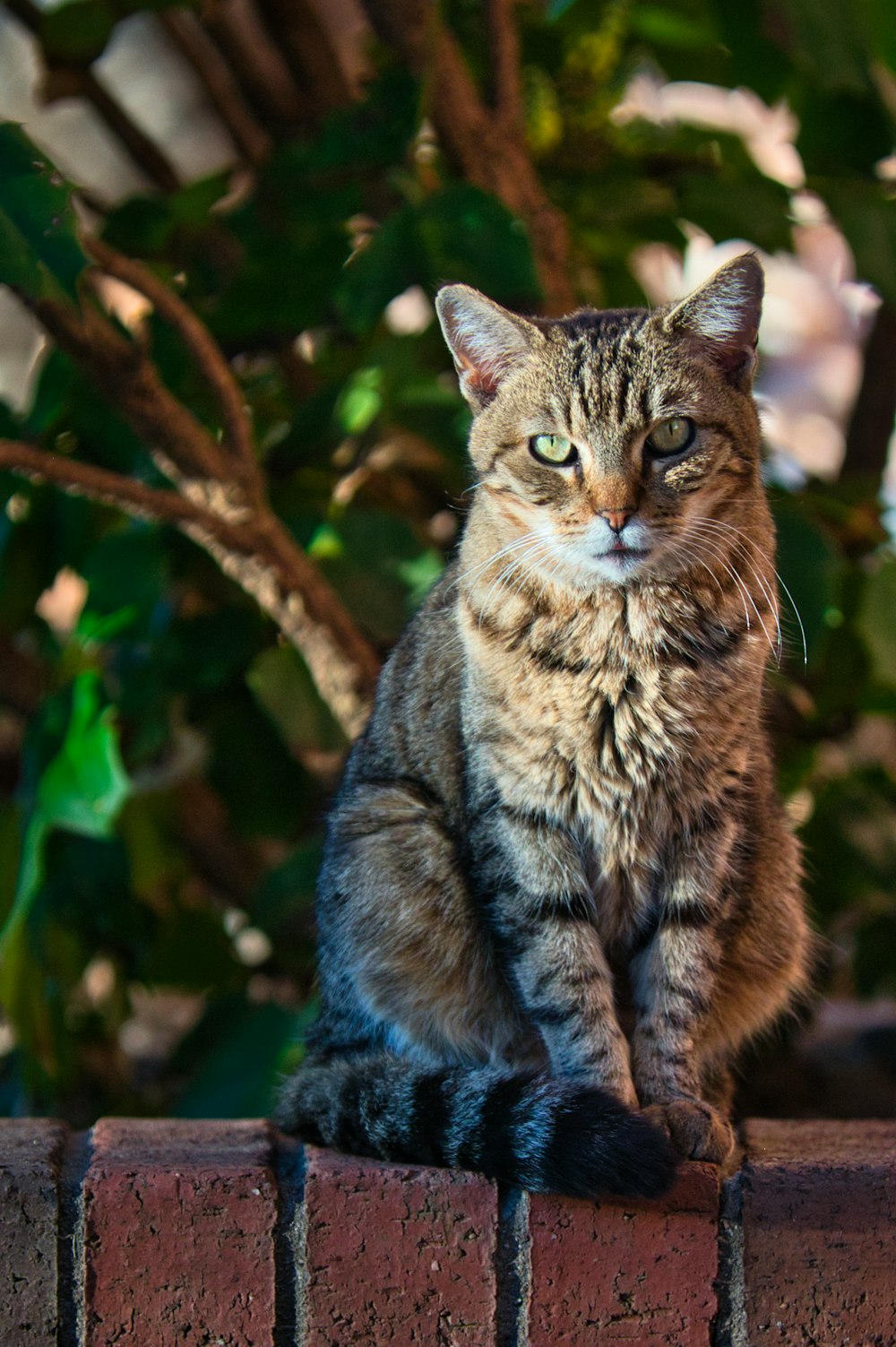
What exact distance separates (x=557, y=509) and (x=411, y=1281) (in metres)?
0.81

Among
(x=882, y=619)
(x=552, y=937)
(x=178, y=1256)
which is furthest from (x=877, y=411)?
(x=178, y=1256)

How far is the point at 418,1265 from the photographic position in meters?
1.25

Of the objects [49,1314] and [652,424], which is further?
[652,424]

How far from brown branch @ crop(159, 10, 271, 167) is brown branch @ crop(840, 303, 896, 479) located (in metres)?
1.38

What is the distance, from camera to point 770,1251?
4.15 feet

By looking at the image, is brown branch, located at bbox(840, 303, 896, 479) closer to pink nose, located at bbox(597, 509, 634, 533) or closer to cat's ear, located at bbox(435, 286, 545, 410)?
A: cat's ear, located at bbox(435, 286, 545, 410)

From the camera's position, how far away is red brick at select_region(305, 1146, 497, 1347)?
1.24m

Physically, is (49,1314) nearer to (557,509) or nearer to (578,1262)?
(578,1262)

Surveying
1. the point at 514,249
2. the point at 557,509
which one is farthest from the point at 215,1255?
the point at 514,249

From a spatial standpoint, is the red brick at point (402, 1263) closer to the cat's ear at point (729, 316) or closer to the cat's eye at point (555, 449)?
the cat's eye at point (555, 449)

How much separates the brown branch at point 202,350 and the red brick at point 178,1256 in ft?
3.40

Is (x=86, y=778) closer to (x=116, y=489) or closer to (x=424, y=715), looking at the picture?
(x=116, y=489)

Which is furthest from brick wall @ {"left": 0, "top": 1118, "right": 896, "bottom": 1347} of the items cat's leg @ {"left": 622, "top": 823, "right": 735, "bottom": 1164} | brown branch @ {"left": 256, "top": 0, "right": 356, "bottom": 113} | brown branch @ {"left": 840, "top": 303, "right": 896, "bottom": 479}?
brown branch @ {"left": 256, "top": 0, "right": 356, "bottom": 113}

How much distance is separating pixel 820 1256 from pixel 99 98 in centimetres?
248
